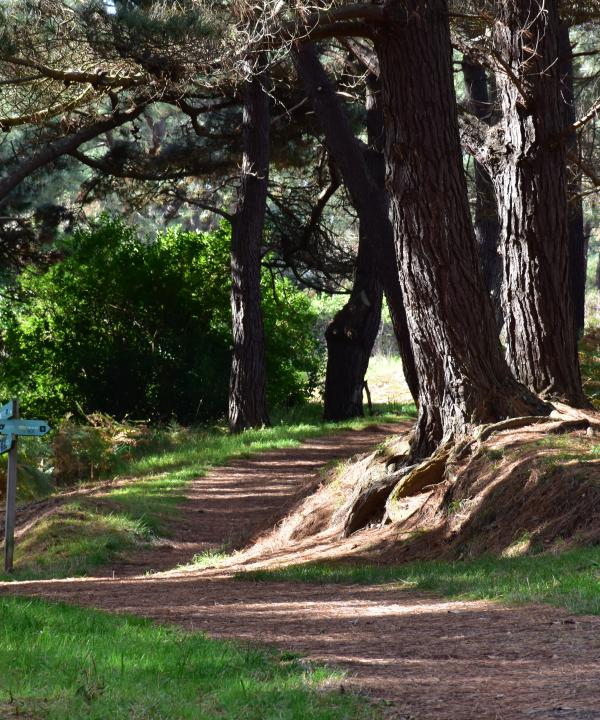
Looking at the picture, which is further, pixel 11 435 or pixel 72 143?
pixel 72 143

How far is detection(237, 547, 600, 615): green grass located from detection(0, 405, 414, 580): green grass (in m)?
2.61

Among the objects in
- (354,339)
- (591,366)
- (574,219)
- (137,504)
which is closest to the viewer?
(137,504)

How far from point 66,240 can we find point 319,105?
952cm

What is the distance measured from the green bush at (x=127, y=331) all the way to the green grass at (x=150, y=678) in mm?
16307

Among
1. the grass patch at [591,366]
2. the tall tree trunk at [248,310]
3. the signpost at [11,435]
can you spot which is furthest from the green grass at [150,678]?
the tall tree trunk at [248,310]

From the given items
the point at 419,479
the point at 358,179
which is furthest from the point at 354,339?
the point at 419,479

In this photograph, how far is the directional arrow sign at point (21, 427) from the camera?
9.18m

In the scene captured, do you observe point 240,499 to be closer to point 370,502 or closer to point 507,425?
point 370,502

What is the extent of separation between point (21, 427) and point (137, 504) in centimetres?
317

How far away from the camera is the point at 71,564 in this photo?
9969 mm

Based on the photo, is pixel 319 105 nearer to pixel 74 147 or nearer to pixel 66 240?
pixel 74 147

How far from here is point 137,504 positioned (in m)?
12.2

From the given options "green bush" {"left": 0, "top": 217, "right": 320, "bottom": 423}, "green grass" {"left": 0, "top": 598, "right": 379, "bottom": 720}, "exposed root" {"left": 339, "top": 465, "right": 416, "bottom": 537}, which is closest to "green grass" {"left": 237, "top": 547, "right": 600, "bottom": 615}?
"exposed root" {"left": 339, "top": 465, "right": 416, "bottom": 537}

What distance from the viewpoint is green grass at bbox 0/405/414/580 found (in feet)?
33.9
